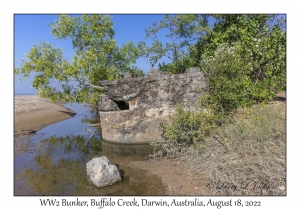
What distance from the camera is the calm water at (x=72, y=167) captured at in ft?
19.5

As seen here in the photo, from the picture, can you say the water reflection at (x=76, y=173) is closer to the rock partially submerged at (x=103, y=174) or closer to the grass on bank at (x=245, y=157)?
the rock partially submerged at (x=103, y=174)

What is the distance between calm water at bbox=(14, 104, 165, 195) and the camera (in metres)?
5.93

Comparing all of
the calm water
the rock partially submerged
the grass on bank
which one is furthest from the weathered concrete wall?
the rock partially submerged

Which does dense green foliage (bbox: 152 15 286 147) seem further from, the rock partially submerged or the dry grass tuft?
the rock partially submerged

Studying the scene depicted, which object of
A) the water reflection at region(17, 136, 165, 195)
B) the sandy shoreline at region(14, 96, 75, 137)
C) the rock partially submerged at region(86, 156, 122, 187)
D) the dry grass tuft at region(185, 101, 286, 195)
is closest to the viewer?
the dry grass tuft at region(185, 101, 286, 195)

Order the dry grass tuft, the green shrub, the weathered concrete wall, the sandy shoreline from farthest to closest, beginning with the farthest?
1. the sandy shoreline
2. the weathered concrete wall
3. the green shrub
4. the dry grass tuft

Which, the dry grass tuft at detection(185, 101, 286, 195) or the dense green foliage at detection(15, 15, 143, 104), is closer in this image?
the dry grass tuft at detection(185, 101, 286, 195)

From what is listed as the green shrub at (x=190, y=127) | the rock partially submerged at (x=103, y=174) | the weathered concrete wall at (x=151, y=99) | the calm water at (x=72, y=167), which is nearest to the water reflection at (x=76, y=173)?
the calm water at (x=72, y=167)

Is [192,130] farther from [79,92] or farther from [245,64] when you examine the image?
[79,92]

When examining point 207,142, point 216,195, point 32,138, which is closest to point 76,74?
point 32,138

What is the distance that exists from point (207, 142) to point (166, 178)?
2.01 m

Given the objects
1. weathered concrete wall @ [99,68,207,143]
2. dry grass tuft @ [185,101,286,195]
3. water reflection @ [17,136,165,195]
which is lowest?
water reflection @ [17,136,165,195]

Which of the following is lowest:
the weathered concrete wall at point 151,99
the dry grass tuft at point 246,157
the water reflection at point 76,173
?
the water reflection at point 76,173

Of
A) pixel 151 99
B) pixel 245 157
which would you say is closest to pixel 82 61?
pixel 151 99
